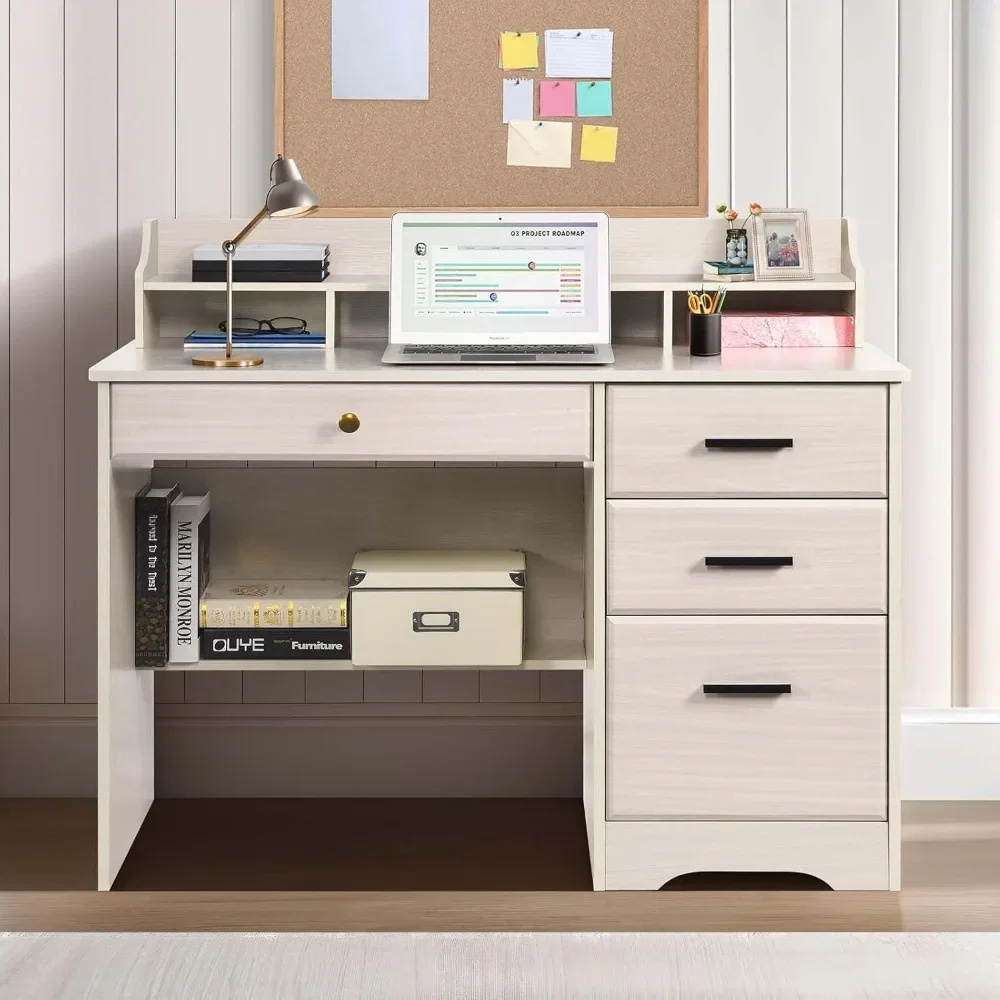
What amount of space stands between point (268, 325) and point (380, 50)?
58cm

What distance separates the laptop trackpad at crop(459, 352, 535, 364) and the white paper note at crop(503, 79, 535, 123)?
598mm

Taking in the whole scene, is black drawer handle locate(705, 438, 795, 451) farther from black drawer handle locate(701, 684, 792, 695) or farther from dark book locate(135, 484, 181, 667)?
dark book locate(135, 484, 181, 667)

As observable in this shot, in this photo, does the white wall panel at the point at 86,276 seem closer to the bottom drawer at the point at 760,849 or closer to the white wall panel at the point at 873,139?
the bottom drawer at the point at 760,849

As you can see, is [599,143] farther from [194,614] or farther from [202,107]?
[194,614]

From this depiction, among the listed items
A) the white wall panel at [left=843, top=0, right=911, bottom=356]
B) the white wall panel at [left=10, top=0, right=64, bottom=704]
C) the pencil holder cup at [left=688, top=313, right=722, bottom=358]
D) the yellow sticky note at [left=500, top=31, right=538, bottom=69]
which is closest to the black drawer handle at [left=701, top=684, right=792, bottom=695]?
the pencil holder cup at [left=688, top=313, right=722, bottom=358]

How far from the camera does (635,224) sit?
2.50 meters

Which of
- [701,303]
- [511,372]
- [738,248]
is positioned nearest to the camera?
[511,372]

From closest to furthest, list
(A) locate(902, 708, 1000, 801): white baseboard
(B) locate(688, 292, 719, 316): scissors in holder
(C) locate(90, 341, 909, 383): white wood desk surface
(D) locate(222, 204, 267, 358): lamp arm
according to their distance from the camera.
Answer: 1. (C) locate(90, 341, 909, 383): white wood desk surface
2. (D) locate(222, 204, 267, 358): lamp arm
3. (B) locate(688, 292, 719, 316): scissors in holder
4. (A) locate(902, 708, 1000, 801): white baseboard

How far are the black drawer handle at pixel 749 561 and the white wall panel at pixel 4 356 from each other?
4.71 feet

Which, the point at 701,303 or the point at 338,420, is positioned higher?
the point at 701,303

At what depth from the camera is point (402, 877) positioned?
2.30 meters

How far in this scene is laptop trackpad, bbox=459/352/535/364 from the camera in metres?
2.12

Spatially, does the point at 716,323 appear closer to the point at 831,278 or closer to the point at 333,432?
the point at 831,278

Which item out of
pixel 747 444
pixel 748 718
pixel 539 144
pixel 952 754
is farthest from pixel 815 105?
pixel 952 754
